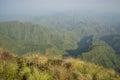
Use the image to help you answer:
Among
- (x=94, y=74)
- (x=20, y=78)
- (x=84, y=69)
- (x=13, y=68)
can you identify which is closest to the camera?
(x=20, y=78)

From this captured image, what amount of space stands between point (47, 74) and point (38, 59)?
596 centimetres

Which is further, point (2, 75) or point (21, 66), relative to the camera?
point (21, 66)

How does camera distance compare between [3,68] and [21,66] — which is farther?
[21,66]

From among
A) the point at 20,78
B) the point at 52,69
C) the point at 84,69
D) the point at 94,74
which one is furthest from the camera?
the point at 84,69

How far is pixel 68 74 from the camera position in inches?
741

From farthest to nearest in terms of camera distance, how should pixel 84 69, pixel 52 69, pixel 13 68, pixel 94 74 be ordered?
pixel 84 69 → pixel 94 74 → pixel 52 69 → pixel 13 68

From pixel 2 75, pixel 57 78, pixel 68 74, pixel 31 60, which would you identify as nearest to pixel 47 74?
pixel 57 78

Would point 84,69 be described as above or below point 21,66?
below

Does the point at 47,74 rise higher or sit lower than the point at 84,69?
higher

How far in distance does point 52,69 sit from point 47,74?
4.78 ft

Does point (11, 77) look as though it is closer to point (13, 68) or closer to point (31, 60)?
point (13, 68)

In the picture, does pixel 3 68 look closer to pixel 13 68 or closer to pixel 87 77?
pixel 13 68

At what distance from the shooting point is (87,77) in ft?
→ 63.7

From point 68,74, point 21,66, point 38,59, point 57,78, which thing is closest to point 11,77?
point 21,66
